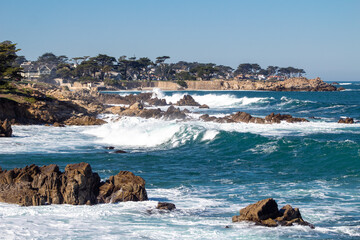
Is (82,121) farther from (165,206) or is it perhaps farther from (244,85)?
(244,85)

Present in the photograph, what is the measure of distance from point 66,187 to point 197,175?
21.6 feet

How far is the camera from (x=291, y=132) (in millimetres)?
31703

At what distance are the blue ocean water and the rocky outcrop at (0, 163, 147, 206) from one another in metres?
0.35

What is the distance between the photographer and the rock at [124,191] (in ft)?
46.4

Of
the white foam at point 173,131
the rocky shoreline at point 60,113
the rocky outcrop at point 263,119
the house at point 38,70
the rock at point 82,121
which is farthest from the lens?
the house at point 38,70

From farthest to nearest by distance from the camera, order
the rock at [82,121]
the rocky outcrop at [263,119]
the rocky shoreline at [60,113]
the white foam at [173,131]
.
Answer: the rock at [82,121] < the rocky outcrop at [263,119] < the rocky shoreline at [60,113] < the white foam at [173,131]

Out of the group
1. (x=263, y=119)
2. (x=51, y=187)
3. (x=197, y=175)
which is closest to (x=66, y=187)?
(x=51, y=187)

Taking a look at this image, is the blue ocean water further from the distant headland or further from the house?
the house

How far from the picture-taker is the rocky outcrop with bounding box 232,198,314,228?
11.9m

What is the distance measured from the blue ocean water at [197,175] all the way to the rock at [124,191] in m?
0.32

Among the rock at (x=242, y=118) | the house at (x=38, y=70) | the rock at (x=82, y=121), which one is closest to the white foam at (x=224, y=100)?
the rock at (x=242, y=118)

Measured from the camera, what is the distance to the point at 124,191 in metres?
14.2

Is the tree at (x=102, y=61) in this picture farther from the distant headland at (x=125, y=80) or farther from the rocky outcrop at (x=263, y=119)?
the rocky outcrop at (x=263, y=119)

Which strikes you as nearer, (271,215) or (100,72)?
(271,215)
